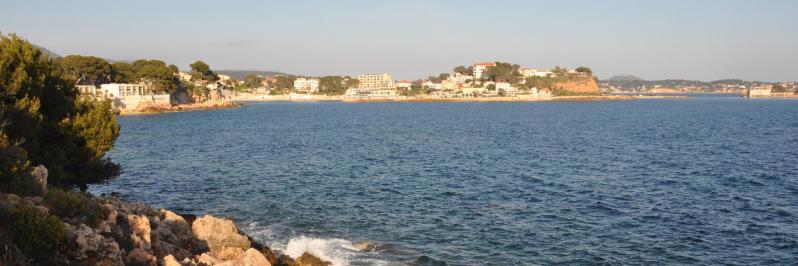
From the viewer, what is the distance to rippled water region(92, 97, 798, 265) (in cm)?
2891

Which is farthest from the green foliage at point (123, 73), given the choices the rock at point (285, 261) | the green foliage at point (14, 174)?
the rock at point (285, 261)

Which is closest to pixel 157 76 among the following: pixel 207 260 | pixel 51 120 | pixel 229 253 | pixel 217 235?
pixel 51 120

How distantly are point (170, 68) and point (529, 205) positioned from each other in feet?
495

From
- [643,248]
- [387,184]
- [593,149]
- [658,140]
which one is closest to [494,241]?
[643,248]

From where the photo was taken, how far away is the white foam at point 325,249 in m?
26.9

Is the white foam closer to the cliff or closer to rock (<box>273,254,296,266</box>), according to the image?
rock (<box>273,254,296,266</box>)

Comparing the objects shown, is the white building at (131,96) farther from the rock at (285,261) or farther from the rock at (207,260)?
the rock at (207,260)

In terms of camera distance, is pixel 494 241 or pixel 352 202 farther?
pixel 352 202

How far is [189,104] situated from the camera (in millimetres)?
182750

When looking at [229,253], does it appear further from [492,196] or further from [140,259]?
[492,196]

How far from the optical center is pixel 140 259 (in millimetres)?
19484

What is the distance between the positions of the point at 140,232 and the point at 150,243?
39.8 inches

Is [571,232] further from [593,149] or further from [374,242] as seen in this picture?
[593,149]

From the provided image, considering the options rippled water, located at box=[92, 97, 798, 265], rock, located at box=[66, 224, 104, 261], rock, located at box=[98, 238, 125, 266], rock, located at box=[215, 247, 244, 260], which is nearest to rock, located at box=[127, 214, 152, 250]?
rock, located at box=[98, 238, 125, 266]
